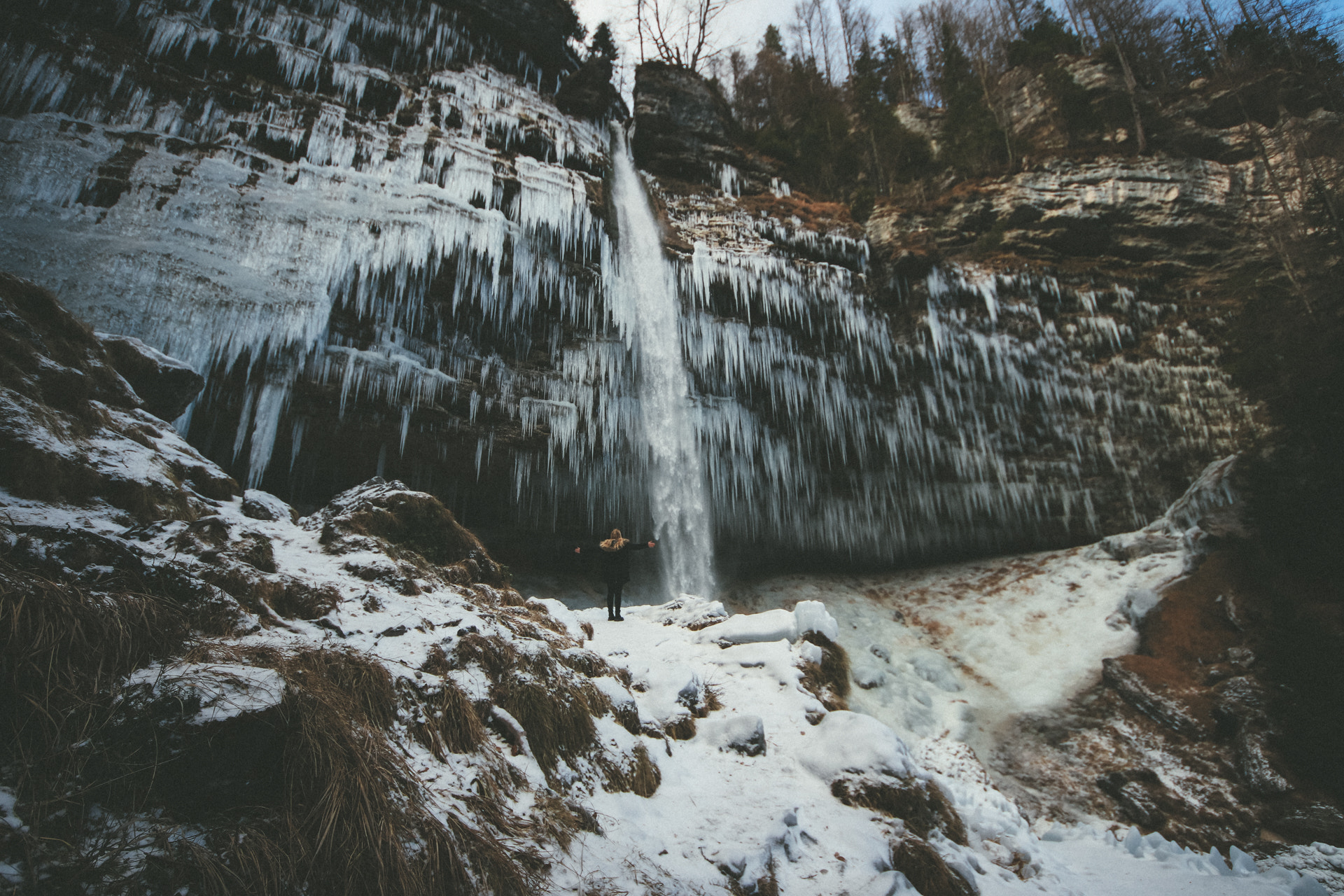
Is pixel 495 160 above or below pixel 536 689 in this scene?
above

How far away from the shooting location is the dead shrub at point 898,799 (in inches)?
124

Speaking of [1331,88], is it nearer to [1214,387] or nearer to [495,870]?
[1214,387]

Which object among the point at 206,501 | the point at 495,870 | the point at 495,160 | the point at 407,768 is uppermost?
the point at 495,160

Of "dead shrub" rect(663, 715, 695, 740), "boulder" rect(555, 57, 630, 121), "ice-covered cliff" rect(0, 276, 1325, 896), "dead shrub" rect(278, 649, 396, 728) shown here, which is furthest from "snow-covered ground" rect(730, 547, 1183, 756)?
"boulder" rect(555, 57, 630, 121)

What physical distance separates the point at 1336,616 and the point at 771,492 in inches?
330

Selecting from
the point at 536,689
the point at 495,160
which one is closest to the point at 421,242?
the point at 495,160

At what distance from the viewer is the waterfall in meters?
10.9

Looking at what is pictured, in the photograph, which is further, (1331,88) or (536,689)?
(1331,88)

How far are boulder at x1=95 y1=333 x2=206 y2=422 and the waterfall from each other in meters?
7.00

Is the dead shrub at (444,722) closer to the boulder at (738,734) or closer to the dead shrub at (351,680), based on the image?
the dead shrub at (351,680)

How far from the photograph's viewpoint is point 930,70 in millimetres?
25578

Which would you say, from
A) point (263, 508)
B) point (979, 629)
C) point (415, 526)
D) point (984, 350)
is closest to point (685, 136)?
point (984, 350)

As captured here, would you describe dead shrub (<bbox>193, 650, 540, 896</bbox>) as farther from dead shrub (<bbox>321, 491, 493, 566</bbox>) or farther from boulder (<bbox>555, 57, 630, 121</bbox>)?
boulder (<bbox>555, 57, 630, 121</bbox>)

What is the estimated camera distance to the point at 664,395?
11094mm
